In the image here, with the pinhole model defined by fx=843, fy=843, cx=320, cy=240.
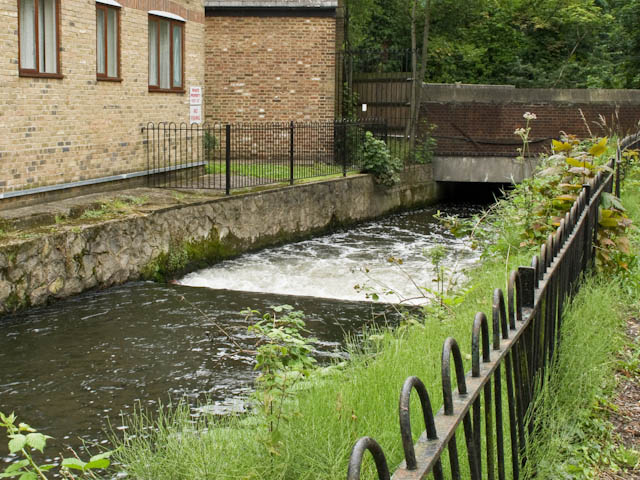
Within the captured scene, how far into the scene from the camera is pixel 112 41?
14766 millimetres

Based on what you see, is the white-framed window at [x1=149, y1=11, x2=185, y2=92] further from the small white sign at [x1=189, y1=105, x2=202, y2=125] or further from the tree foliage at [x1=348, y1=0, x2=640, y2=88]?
the tree foliage at [x1=348, y1=0, x2=640, y2=88]

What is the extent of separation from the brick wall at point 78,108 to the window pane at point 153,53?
0.34 m

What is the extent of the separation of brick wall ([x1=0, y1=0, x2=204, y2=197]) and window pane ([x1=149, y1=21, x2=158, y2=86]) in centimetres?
34

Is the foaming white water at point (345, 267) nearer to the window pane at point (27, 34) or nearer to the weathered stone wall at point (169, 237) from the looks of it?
the weathered stone wall at point (169, 237)

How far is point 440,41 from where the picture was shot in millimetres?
32125

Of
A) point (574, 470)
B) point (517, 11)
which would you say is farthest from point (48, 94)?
point (517, 11)

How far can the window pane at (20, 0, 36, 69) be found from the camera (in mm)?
12156

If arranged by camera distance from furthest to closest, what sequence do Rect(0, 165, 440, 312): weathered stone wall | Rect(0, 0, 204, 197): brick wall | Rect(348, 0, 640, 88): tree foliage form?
Rect(348, 0, 640, 88): tree foliage < Rect(0, 0, 204, 197): brick wall < Rect(0, 165, 440, 312): weathered stone wall

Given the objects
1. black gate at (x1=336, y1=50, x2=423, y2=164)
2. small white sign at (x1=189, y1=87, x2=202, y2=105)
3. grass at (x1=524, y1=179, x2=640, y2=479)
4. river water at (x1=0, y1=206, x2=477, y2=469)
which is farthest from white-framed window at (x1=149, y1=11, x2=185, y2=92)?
grass at (x1=524, y1=179, x2=640, y2=479)

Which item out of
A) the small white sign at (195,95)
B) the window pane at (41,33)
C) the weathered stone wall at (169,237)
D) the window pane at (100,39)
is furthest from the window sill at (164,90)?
the window pane at (41,33)

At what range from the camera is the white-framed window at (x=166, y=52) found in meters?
16.3

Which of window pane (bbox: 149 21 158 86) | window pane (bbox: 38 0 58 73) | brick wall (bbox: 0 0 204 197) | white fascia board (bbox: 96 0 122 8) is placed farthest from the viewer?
window pane (bbox: 149 21 158 86)

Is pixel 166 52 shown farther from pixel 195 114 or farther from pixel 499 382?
pixel 499 382

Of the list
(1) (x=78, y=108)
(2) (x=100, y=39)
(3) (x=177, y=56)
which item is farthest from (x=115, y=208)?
(3) (x=177, y=56)
